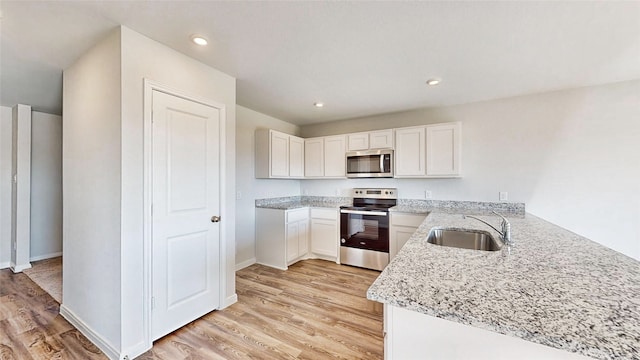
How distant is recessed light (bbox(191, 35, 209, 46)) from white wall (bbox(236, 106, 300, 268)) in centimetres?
Answer: 161

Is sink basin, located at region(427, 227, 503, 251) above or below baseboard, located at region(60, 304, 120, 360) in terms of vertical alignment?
above

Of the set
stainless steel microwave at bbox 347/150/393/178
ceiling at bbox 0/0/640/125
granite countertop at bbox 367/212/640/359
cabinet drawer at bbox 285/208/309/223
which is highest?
ceiling at bbox 0/0/640/125

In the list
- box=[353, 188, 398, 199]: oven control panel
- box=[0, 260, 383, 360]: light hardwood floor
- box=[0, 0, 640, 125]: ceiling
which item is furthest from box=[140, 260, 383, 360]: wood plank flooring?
box=[0, 0, 640, 125]: ceiling

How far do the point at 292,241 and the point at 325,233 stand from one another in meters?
0.55

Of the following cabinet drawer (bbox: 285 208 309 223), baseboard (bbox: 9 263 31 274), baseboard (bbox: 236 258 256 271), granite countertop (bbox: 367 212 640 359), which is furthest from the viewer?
cabinet drawer (bbox: 285 208 309 223)

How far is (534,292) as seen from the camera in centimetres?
84

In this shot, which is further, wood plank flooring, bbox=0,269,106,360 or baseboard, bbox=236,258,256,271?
baseboard, bbox=236,258,256,271

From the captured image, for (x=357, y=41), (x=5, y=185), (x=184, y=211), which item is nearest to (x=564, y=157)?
(x=357, y=41)

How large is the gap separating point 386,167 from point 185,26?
2855mm

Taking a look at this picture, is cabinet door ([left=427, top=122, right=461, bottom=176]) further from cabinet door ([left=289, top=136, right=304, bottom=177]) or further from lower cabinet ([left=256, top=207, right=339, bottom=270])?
cabinet door ([left=289, top=136, right=304, bottom=177])

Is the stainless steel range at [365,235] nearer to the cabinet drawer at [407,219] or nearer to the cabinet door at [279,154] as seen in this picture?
the cabinet drawer at [407,219]

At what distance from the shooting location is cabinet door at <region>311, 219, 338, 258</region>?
3729 mm

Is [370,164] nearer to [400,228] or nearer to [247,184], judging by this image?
[400,228]

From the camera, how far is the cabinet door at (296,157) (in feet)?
13.3
